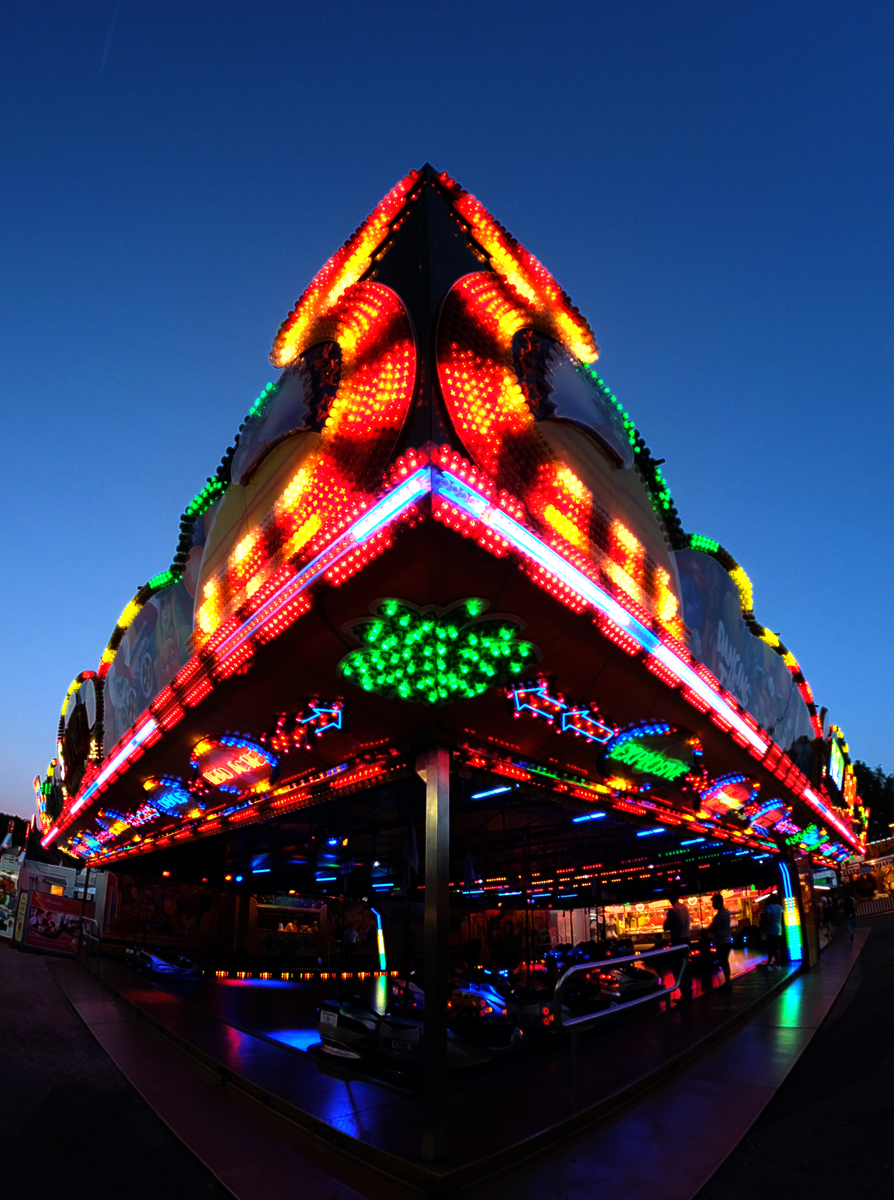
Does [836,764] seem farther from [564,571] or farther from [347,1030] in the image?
[564,571]

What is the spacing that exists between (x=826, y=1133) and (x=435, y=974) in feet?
9.02

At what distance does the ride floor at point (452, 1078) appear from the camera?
4.65 m

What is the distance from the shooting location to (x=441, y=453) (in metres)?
3.90

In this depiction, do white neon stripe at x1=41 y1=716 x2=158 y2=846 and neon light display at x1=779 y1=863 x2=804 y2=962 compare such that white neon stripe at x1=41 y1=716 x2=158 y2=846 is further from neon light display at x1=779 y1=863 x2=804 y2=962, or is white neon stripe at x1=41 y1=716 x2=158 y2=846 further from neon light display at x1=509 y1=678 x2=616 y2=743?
neon light display at x1=779 y1=863 x2=804 y2=962

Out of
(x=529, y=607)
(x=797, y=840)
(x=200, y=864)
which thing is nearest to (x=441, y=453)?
(x=529, y=607)

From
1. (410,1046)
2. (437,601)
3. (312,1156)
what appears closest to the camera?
(312,1156)

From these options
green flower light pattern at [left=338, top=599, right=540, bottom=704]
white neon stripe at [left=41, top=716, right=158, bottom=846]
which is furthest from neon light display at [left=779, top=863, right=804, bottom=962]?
white neon stripe at [left=41, top=716, right=158, bottom=846]

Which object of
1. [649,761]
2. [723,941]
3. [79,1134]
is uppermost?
[649,761]

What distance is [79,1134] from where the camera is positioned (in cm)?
474

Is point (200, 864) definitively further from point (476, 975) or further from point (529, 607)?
point (529, 607)

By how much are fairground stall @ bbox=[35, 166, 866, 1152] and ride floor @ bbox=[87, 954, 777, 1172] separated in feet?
2.22

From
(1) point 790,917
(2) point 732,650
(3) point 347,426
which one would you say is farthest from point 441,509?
(1) point 790,917

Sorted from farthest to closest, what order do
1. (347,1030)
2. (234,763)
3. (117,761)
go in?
1. (117,761)
2. (234,763)
3. (347,1030)

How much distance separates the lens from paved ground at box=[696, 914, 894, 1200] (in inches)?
148
